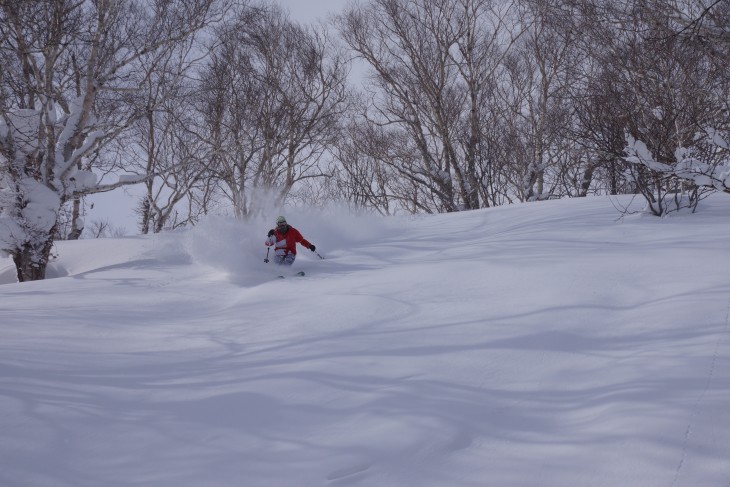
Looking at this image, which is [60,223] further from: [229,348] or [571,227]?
[571,227]

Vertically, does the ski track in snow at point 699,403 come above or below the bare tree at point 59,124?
below

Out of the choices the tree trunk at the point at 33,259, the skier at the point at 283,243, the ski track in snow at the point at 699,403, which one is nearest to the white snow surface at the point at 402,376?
the ski track in snow at the point at 699,403

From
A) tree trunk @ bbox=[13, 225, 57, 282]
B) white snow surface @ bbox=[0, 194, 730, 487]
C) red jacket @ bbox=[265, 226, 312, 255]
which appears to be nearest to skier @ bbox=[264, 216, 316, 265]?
red jacket @ bbox=[265, 226, 312, 255]

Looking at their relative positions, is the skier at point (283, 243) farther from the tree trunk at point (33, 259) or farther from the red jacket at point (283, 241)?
the tree trunk at point (33, 259)

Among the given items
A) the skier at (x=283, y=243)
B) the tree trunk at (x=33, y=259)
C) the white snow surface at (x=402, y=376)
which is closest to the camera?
A: the white snow surface at (x=402, y=376)

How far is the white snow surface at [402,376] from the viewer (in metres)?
2.73

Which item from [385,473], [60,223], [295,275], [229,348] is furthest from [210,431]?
[60,223]

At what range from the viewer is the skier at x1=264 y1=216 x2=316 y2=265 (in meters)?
9.52

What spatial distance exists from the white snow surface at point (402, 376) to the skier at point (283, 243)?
1.96m

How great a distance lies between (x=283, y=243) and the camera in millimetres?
9586

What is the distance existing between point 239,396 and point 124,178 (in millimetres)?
10273

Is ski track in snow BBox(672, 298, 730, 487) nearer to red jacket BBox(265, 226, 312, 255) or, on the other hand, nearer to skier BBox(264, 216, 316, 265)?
skier BBox(264, 216, 316, 265)

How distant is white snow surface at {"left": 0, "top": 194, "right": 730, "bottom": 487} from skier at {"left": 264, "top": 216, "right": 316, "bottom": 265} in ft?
6.43

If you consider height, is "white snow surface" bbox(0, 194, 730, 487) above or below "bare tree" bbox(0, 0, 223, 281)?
below
